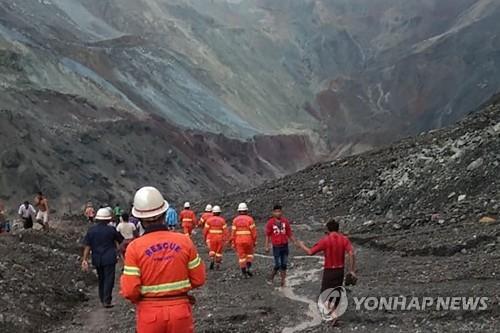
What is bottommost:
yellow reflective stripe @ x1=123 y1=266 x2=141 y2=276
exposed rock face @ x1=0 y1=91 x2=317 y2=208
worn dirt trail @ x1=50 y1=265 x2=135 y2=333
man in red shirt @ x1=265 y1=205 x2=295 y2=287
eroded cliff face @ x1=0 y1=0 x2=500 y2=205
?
worn dirt trail @ x1=50 y1=265 x2=135 y2=333

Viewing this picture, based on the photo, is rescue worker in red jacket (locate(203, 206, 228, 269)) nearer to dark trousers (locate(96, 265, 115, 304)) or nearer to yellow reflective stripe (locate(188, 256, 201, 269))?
dark trousers (locate(96, 265, 115, 304))

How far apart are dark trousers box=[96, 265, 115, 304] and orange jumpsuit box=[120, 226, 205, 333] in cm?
654

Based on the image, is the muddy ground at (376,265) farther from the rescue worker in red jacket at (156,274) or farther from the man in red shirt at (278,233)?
the rescue worker in red jacket at (156,274)

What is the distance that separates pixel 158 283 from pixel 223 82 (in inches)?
3275

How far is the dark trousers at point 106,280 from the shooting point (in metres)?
12.5

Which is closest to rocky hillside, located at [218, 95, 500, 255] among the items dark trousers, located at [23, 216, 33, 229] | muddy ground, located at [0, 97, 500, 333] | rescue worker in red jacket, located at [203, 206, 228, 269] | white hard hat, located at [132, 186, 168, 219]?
muddy ground, located at [0, 97, 500, 333]

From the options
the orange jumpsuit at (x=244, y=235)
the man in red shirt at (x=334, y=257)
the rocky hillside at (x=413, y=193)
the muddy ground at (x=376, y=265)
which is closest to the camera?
the man in red shirt at (x=334, y=257)

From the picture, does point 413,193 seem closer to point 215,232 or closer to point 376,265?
point 376,265

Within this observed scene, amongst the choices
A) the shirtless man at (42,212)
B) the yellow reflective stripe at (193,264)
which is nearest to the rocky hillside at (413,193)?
the shirtless man at (42,212)

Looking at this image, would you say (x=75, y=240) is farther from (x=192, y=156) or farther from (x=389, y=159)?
(x=192, y=156)

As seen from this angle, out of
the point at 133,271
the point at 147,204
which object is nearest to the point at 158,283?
the point at 133,271

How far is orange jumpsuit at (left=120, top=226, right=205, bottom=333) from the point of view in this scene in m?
5.93

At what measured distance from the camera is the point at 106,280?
1258 centimetres

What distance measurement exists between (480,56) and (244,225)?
272ft
